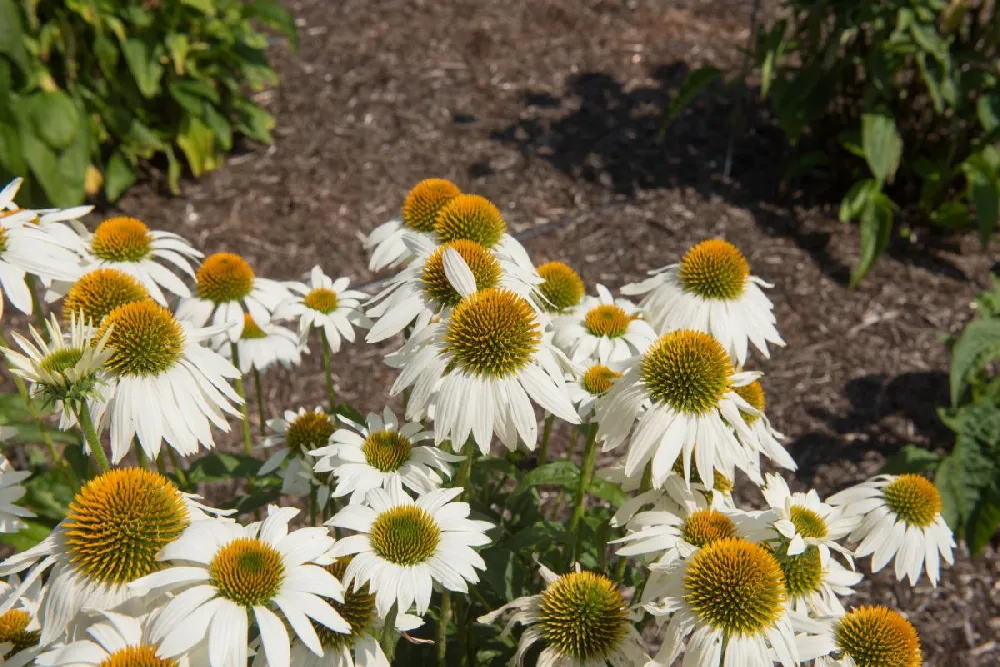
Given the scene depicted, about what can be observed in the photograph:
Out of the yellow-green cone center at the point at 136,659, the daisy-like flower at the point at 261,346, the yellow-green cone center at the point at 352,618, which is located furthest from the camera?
the daisy-like flower at the point at 261,346

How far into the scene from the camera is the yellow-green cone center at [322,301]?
2154 mm

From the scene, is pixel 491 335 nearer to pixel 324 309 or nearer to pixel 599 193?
pixel 324 309

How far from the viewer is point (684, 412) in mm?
1453

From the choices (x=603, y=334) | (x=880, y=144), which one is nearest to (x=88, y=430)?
(x=603, y=334)

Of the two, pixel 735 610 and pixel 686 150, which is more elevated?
pixel 735 610

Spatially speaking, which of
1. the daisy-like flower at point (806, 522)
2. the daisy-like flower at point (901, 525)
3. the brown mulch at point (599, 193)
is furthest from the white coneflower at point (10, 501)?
the brown mulch at point (599, 193)

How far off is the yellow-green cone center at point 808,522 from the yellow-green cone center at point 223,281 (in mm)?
1430

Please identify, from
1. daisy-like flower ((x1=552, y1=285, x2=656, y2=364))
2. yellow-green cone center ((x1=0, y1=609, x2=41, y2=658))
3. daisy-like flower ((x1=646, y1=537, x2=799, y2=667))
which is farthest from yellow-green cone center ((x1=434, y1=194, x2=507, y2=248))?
yellow-green cone center ((x1=0, y1=609, x2=41, y2=658))

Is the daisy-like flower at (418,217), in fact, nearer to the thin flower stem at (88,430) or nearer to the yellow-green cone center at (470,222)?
the yellow-green cone center at (470,222)

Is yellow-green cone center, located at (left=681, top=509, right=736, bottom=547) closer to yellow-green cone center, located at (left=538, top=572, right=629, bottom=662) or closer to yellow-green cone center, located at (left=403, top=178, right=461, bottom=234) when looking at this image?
yellow-green cone center, located at (left=538, top=572, right=629, bottom=662)

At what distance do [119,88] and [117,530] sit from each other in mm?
3346

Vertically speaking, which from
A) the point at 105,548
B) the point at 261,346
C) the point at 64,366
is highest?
the point at 64,366

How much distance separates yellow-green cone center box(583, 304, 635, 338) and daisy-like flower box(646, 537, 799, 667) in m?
0.79

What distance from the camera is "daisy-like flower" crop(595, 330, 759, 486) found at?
1.42m
